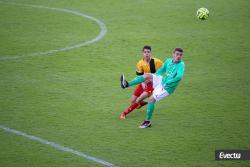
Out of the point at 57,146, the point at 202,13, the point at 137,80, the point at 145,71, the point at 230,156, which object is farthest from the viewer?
the point at 202,13

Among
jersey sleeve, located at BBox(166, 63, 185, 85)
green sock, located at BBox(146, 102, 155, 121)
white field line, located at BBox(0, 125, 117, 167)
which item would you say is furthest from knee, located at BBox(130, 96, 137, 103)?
white field line, located at BBox(0, 125, 117, 167)

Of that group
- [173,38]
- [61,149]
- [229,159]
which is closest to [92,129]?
[61,149]

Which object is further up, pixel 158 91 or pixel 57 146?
pixel 158 91

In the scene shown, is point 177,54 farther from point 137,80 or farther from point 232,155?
point 232,155

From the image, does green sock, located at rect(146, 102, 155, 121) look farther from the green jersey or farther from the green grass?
the green jersey

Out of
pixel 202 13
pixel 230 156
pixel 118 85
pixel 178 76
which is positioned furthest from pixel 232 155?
pixel 202 13

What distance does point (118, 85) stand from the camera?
1638 cm

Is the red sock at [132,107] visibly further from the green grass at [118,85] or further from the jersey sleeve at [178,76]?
the jersey sleeve at [178,76]

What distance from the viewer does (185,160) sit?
11789 millimetres

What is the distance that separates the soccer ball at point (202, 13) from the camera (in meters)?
22.2

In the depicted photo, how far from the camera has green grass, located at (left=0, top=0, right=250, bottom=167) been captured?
12.4m

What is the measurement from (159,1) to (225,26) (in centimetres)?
420

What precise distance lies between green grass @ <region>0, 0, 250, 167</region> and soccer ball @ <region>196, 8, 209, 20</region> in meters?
0.21

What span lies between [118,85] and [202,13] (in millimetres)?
6957
